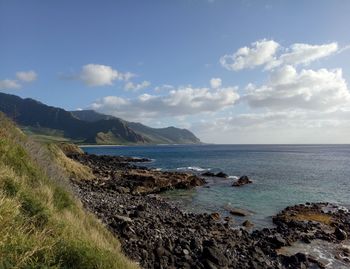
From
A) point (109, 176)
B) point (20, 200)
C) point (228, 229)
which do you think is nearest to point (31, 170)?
point (20, 200)

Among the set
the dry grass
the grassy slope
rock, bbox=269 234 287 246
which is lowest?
rock, bbox=269 234 287 246

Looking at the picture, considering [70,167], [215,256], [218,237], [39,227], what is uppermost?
[39,227]

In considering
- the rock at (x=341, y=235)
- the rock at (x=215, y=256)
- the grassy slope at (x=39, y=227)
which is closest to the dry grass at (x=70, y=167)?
the grassy slope at (x=39, y=227)

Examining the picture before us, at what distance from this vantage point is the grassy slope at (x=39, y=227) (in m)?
6.40

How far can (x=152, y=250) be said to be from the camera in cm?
1489

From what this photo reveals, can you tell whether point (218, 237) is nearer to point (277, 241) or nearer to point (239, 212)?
point (277, 241)

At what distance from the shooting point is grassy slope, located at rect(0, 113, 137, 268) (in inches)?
252

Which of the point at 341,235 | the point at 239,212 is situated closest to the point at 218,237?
the point at 341,235

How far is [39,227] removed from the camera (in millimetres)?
8539

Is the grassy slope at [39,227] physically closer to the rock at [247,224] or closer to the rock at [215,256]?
the rock at [215,256]

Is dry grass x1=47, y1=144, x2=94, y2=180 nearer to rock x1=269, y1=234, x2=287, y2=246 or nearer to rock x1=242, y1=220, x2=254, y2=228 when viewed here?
rock x1=242, y1=220, x2=254, y2=228

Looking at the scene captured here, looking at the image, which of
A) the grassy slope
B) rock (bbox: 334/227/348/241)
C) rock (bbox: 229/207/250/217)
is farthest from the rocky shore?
the grassy slope

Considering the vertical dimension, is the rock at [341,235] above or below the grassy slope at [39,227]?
below

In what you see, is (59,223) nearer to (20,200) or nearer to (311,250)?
(20,200)
